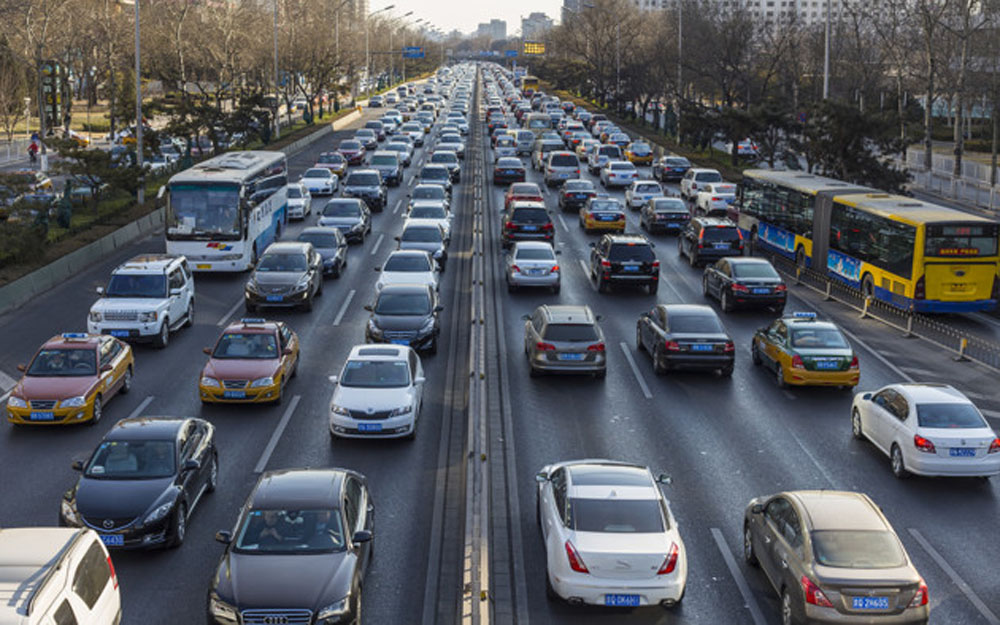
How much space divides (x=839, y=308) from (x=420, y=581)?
21.2 meters

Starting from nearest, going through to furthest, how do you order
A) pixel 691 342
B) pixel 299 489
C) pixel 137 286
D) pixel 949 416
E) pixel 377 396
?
pixel 299 489, pixel 949 416, pixel 377 396, pixel 691 342, pixel 137 286

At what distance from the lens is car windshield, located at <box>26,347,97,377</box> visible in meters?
21.1

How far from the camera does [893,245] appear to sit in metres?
30.6

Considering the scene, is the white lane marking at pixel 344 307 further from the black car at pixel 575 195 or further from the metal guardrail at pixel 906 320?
the black car at pixel 575 195

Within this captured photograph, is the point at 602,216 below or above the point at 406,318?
above

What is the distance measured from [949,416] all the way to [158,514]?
12492mm

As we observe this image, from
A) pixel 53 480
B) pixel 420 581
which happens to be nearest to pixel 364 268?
pixel 53 480

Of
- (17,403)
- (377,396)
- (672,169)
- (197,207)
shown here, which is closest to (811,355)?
(377,396)

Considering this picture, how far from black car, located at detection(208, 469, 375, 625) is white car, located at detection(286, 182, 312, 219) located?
32908 millimetres

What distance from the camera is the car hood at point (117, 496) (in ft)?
49.0

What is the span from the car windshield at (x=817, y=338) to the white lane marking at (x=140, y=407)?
43.7ft

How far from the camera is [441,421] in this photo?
21.5 meters

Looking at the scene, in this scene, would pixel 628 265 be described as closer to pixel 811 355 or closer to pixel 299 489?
pixel 811 355

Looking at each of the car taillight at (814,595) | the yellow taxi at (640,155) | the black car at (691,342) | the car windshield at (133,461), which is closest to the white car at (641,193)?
the yellow taxi at (640,155)
